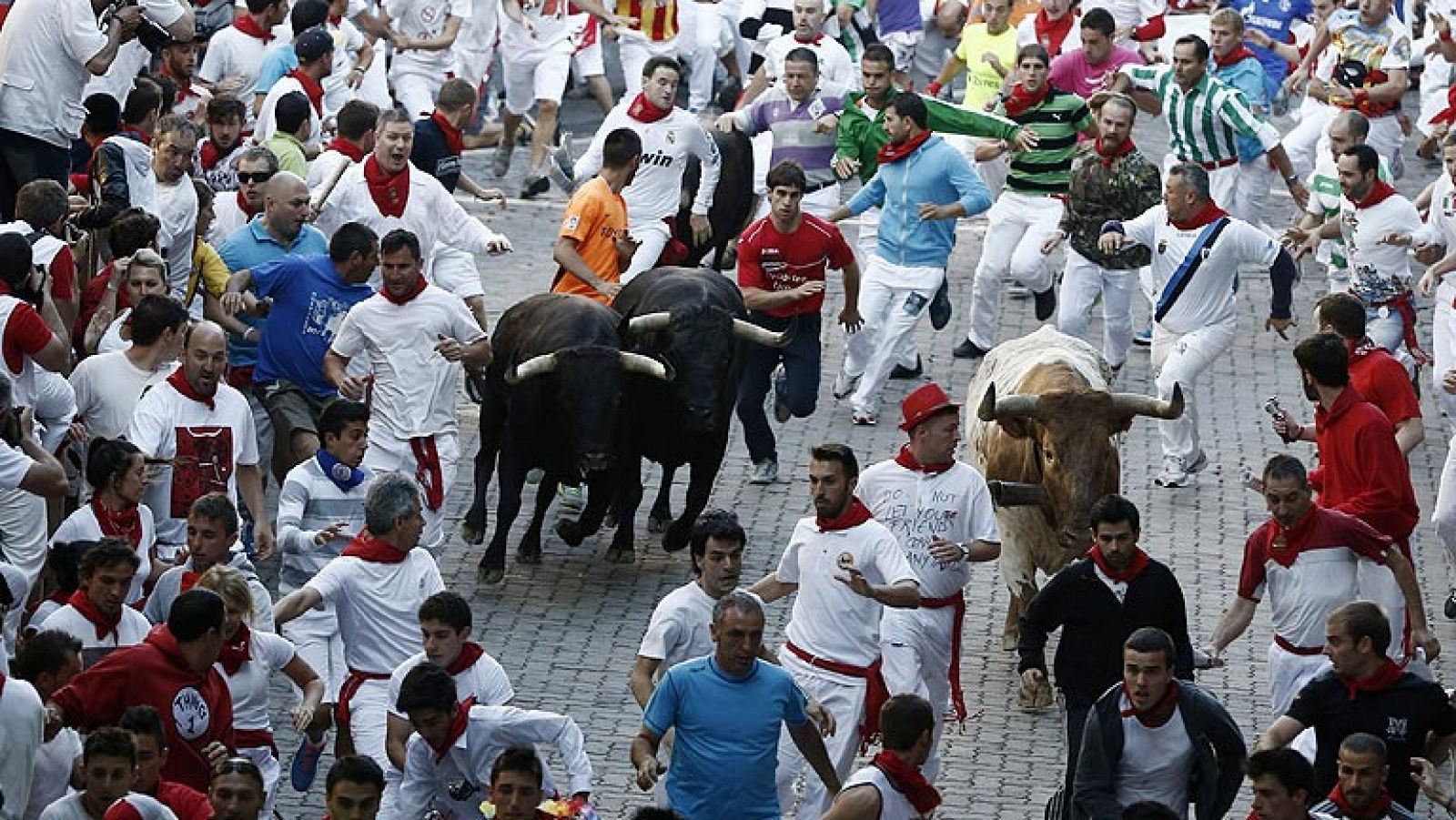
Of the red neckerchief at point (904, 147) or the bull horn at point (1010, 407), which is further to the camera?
the red neckerchief at point (904, 147)

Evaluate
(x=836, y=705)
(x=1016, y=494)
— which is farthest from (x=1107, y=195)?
(x=836, y=705)

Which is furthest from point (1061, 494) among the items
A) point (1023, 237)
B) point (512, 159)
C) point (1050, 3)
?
point (512, 159)

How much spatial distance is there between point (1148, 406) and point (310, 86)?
266 inches

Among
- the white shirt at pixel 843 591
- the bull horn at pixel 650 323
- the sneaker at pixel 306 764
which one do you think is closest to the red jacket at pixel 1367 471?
the white shirt at pixel 843 591

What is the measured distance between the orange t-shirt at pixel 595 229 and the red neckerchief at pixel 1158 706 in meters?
6.42

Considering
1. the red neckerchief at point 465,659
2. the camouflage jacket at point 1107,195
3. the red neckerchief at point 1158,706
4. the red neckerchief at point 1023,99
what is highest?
the red neckerchief at point 465,659

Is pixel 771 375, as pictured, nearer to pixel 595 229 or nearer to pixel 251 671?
pixel 595 229

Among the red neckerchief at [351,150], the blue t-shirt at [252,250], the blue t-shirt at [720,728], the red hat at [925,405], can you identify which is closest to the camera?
the blue t-shirt at [720,728]

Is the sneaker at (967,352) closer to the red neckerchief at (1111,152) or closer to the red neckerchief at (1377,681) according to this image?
the red neckerchief at (1111,152)

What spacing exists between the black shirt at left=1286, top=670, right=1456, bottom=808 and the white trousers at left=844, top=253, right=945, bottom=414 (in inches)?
286

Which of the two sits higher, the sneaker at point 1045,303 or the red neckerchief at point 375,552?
the red neckerchief at point 375,552

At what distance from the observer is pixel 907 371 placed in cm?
1942

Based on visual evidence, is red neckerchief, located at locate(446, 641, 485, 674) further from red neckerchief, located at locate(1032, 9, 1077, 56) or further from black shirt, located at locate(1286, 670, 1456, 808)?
red neckerchief, located at locate(1032, 9, 1077, 56)

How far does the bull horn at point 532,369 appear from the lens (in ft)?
49.9
